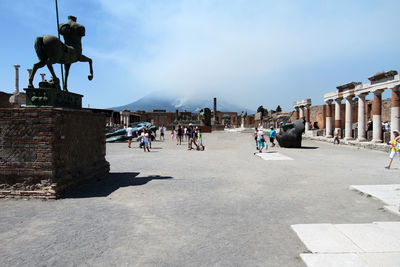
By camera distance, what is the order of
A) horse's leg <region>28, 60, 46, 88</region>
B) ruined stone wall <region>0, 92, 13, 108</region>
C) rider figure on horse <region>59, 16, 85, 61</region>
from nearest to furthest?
horse's leg <region>28, 60, 46, 88</region> → rider figure on horse <region>59, 16, 85, 61</region> → ruined stone wall <region>0, 92, 13, 108</region>

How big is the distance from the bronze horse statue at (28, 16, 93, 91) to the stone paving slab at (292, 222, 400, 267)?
21.7ft

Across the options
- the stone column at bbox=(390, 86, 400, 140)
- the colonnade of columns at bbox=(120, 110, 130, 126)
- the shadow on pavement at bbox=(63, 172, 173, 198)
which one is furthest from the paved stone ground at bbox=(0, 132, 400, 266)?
the colonnade of columns at bbox=(120, 110, 130, 126)

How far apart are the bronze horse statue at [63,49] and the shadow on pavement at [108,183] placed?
269 centimetres

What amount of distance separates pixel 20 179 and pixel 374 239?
679 centimetres

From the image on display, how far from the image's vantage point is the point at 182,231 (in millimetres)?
4316

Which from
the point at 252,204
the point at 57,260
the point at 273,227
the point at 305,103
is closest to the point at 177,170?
the point at 252,204

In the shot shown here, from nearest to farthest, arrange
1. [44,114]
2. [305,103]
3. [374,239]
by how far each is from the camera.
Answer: [374,239], [44,114], [305,103]

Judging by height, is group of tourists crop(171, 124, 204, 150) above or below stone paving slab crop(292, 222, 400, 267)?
above

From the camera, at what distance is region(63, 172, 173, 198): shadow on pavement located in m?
6.60

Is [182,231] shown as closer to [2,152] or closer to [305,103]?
[2,152]

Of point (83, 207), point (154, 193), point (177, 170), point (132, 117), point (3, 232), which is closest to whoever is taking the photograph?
point (3, 232)

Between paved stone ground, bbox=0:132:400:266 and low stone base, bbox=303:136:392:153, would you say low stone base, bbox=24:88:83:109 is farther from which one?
low stone base, bbox=303:136:392:153

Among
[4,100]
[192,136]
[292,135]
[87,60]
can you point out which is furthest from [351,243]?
[4,100]

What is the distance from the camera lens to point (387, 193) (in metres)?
6.36
